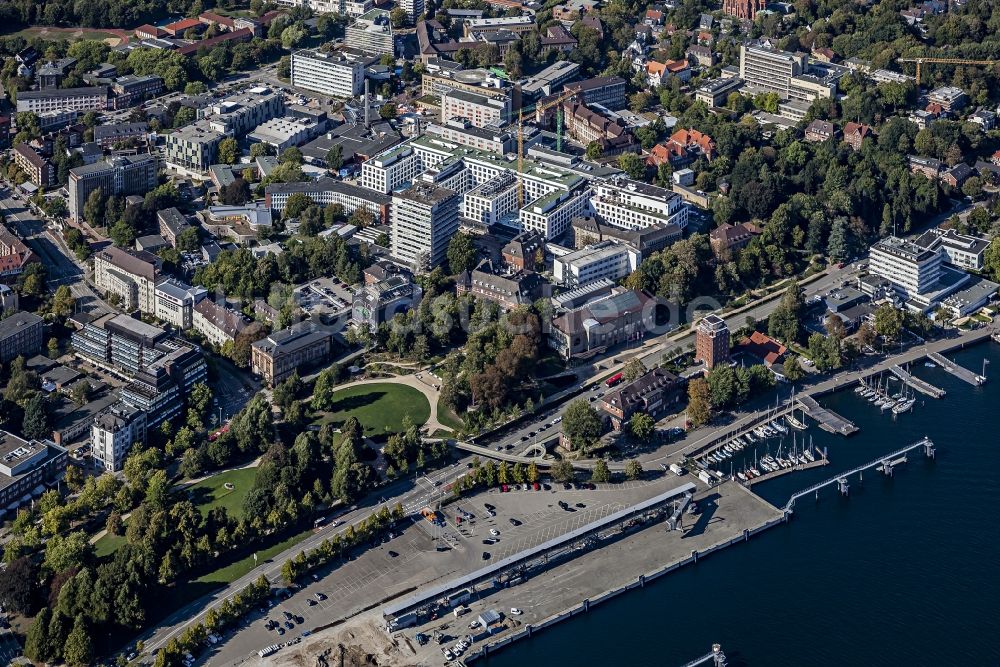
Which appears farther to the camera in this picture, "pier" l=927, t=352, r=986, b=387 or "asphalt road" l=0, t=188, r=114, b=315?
"asphalt road" l=0, t=188, r=114, b=315

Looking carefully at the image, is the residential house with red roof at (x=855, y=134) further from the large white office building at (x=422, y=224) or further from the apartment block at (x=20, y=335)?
the apartment block at (x=20, y=335)

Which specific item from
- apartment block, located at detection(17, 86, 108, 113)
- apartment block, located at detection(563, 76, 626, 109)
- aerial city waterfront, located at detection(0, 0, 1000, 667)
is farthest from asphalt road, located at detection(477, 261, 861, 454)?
apartment block, located at detection(17, 86, 108, 113)

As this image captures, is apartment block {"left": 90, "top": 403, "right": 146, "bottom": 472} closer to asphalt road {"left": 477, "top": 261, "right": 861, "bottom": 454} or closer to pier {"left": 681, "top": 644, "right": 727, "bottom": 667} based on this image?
asphalt road {"left": 477, "top": 261, "right": 861, "bottom": 454}

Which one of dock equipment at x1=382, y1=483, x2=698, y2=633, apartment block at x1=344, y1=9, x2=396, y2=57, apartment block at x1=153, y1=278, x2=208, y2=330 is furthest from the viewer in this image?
apartment block at x1=344, y1=9, x2=396, y2=57

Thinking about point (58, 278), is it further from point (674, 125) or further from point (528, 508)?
point (674, 125)

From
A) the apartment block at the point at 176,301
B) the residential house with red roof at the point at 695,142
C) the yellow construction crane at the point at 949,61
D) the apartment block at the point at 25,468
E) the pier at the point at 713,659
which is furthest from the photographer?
the yellow construction crane at the point at 949,61

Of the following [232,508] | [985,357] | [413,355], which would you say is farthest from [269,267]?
[985,357]

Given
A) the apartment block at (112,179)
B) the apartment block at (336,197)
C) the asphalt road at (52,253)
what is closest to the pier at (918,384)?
the apartment block at (336,197)
